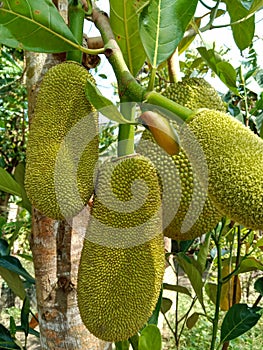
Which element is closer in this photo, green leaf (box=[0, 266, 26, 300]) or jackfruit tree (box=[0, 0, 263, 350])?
jackfruit tree (box=[0, 0, 263, 350])

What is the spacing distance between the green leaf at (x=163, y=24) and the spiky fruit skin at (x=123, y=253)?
135mm

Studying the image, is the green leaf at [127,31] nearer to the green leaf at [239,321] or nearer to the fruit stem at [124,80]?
the fruit stem at [124,80]

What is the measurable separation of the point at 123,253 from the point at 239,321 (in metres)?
0.52

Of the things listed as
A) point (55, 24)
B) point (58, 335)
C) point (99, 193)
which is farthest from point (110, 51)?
point (58, 335)

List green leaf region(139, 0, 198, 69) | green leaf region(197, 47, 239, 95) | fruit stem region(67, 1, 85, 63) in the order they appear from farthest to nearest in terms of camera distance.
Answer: green leaf region(197, 47, 239, 95), fruit stem region(67, 1, 85, 63), green leaf region(139, 0, 198, 69)

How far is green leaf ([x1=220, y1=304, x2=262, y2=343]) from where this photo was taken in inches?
38.4

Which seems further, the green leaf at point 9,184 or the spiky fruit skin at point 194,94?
the green leaf at point 9,184

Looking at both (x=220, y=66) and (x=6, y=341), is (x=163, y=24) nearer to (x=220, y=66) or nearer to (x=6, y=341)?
(x=220, y=66)

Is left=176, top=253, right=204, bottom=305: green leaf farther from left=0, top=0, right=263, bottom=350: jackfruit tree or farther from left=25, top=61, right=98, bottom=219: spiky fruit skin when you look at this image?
left=25, top=61, right=98, bottom=219: spiky fruit skin

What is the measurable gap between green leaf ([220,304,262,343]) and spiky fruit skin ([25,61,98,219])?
1.77ft

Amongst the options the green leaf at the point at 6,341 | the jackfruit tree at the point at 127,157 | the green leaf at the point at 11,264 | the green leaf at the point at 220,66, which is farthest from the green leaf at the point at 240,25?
the green leaf at the point at 6,341

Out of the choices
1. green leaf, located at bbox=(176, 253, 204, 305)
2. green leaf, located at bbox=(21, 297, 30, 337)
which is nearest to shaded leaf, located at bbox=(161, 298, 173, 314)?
green leaf, located at bbox=(176, 253, 204, 305)

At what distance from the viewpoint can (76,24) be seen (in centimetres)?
66

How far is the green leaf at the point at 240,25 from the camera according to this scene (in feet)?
2.67
